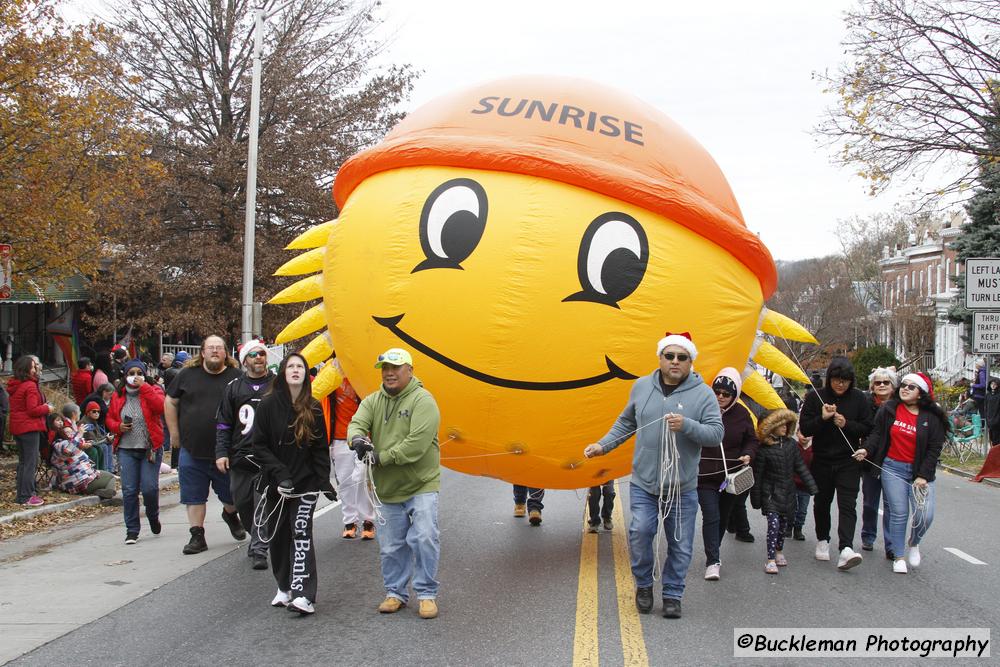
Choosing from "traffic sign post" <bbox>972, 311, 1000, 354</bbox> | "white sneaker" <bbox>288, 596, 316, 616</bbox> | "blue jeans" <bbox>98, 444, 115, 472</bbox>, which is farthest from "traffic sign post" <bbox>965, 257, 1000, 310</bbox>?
"blue jeans" <bbox>98, 444, 115, 472</bbox>

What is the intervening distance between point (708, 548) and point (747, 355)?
4.84 feet

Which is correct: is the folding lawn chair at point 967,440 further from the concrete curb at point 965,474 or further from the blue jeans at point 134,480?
the blue jeans at point 134,480

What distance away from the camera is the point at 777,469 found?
7.30 m

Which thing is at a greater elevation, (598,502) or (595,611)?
(598,502)

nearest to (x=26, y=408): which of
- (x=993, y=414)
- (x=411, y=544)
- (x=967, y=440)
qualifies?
(x=411, y=544)

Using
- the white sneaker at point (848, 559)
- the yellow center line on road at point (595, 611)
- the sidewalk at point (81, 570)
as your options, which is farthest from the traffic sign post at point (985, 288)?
the sidewalk at point (81, 570)

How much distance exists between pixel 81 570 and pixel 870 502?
6.50m

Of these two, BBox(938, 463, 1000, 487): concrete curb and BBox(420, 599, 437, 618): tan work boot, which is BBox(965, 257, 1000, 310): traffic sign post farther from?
BBox(420, 599, 437, 618): tan work boot

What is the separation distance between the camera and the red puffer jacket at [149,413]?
794 cm

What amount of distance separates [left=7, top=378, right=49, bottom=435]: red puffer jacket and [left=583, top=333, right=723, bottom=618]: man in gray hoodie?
6914 millimetres

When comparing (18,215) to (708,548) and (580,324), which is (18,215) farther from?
(708,548)

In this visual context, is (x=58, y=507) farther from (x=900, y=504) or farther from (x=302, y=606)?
(x=900, y=504)

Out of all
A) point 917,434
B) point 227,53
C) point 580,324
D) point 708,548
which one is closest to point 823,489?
point 917,434

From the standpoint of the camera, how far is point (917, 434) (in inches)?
279
